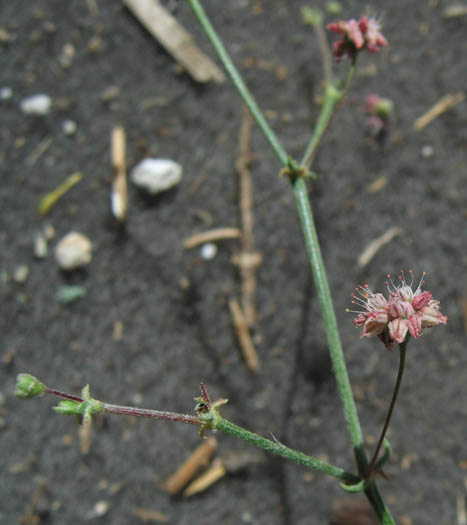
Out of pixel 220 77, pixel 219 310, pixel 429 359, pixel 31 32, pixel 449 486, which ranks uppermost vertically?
pixel 31 32

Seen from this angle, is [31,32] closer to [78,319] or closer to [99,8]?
[99,8]

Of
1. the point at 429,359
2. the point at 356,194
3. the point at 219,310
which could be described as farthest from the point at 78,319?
the point at 429,359

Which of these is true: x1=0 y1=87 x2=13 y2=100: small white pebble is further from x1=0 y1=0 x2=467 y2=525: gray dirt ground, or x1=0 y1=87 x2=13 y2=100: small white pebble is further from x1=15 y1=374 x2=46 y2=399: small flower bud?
x1=15 y1=374 x2=46 y2=399: small flower bud

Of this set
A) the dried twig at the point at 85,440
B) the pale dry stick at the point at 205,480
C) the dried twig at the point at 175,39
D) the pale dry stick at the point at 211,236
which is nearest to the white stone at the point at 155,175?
the pale dry stick at the point at 211,236

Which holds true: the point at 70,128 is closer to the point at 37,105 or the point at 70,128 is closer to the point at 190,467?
the point at 37,105

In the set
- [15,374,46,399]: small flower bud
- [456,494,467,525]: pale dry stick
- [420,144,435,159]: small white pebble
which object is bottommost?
[456,494,467,525]: pale dry stick

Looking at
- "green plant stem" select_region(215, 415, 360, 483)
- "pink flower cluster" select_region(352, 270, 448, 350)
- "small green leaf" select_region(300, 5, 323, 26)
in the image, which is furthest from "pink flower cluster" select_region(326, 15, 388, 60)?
"green plant stem" select_region(215, 415, 360, 483)
